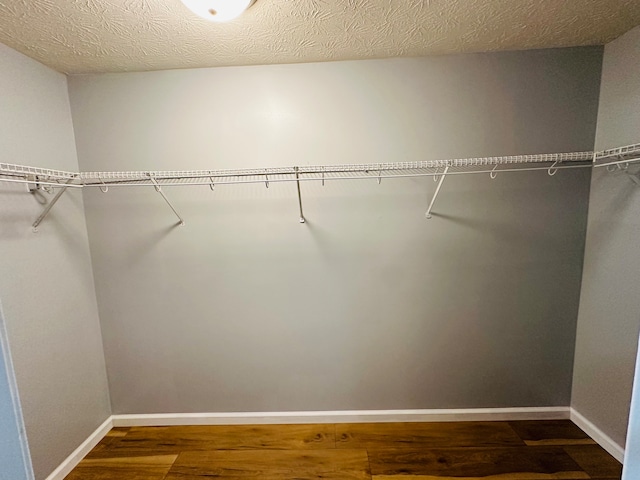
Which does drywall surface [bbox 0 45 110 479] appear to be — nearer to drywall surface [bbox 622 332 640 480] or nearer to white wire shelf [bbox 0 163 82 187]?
white wire shelf [bbox 0 163 82 187]

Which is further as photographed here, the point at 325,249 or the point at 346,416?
the point at 346,416

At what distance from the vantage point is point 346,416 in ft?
6.21

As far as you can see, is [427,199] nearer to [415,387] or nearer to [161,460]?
[415,387]

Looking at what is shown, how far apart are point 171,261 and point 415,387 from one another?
68.5 inches

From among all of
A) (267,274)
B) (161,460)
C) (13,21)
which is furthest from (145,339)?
(13,21)

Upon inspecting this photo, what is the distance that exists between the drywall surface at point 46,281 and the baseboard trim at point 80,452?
0.10 feet

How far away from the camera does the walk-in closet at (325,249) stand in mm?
1474

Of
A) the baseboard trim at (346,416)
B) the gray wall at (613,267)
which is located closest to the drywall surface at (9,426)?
the baseboard trim at (346,416)

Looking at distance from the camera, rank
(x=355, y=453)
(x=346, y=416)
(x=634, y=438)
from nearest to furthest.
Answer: (x=634, y=438) < (x=355, y=453) < (x=346, y=416)

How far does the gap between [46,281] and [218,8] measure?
62.2 inches

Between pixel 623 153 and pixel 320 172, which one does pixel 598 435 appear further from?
pixel 320 172

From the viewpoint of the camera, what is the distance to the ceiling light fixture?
1.08 metres

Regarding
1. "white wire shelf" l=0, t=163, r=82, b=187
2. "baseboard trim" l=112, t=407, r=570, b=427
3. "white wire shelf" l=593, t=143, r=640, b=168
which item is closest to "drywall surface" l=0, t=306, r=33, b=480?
"white wire shelf" l=0, t=163, r=82, b=187

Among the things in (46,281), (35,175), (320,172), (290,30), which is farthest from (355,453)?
(290,30)
